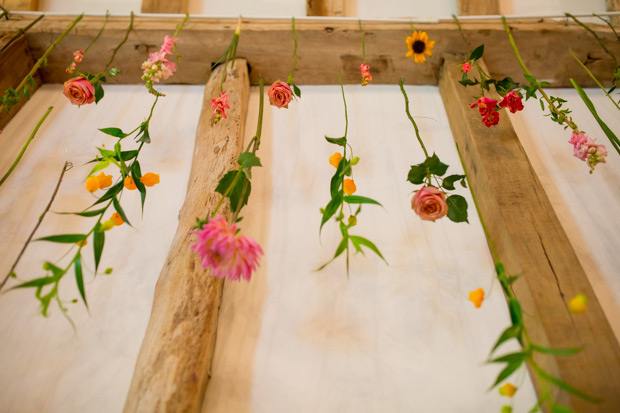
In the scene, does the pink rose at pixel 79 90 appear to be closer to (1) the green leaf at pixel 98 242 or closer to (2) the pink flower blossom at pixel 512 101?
(1) the green leaf at pixel 98 242

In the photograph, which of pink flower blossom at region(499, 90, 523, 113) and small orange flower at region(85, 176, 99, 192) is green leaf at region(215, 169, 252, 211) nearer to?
small orange flower at region(85, 176, 99, 192)

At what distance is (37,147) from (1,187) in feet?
0.59

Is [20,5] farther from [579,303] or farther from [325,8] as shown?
[579,303]

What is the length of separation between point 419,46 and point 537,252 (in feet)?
2.00

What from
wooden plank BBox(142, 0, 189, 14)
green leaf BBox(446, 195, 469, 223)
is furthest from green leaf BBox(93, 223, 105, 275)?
wooden plank BBox(142, 0, 189, 14)

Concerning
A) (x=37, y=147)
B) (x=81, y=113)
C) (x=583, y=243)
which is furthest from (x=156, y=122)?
(x=583, y=243)

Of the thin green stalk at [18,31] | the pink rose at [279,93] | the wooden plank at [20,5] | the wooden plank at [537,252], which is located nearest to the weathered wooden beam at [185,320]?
the pink rose at [279,93]

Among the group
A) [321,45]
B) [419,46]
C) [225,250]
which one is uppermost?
[321,45]

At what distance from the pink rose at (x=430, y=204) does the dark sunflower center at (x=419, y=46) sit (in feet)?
1.79

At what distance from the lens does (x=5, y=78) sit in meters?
1.39

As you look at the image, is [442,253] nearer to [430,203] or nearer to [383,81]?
[430,203]

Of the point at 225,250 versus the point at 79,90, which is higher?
the point at 79,90

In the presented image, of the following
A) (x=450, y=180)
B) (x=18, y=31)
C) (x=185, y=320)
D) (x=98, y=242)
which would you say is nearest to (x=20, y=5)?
(x=18, y=31)

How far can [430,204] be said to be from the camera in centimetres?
80
